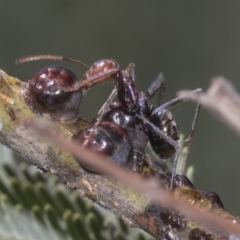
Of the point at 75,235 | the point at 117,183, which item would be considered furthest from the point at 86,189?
the point at 75,235

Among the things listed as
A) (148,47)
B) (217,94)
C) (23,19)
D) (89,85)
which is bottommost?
(217,94)

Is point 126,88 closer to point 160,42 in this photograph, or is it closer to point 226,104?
point 226,104

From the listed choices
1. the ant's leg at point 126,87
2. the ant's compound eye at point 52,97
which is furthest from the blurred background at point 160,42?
the ant's compound eye at point 52,97

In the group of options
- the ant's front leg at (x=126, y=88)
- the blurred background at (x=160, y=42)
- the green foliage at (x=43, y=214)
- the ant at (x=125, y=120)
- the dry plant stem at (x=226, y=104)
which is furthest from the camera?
the blurred background at (x=160, y=42)

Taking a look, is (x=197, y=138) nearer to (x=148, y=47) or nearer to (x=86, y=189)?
(x=148, y=47)

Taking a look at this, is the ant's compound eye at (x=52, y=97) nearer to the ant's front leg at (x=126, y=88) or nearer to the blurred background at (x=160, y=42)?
the ant's front leg at (x=126, y=88)

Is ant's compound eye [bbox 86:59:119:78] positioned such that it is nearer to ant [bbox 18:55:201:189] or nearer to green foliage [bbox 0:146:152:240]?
ant [bbox 18:55:201:189]
